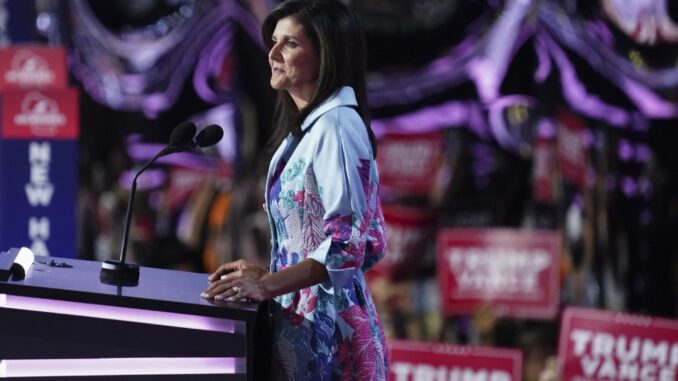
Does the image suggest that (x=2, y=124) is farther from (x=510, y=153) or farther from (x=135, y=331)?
(x=135, y=331)

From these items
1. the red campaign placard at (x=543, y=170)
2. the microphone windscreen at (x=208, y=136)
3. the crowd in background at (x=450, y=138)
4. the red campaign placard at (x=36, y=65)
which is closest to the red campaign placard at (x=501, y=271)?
the crowd in background at (x=450, y=138)

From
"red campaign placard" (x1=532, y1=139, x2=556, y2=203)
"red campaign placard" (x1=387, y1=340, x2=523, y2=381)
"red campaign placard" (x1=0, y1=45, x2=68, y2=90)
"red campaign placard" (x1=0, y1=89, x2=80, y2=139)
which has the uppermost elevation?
"red campaign placard" (x1=0, y1=45, x2=68, y2=90)

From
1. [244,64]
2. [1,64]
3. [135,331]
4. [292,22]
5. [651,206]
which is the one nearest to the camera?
[135,331]

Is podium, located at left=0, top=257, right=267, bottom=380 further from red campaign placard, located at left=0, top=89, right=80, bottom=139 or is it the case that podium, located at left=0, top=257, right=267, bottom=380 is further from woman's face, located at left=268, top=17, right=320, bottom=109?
red campaign placard, located at left=0, top=89, right=80, bottom=139

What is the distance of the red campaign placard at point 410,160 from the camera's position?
488 centimetres

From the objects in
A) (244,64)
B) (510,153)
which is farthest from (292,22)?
(244,64)

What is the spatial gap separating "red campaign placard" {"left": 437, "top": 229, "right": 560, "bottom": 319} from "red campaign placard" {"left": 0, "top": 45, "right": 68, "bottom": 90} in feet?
6.95

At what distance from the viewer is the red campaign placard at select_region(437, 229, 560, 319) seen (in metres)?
4.71

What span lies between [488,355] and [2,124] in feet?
9.00

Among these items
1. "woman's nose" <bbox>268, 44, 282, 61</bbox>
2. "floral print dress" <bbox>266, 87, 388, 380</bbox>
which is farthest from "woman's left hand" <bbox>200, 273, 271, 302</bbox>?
"woman's nose" <bbox>268, 44, 282, 61</bbox>

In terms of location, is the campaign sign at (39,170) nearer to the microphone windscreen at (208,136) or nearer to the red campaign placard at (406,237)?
the red campaign placard at (406,237)

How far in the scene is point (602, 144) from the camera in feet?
15.1

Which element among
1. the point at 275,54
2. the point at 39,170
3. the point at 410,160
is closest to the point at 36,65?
the point at 39,170

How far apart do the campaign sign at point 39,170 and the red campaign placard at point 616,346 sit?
2.47 m
